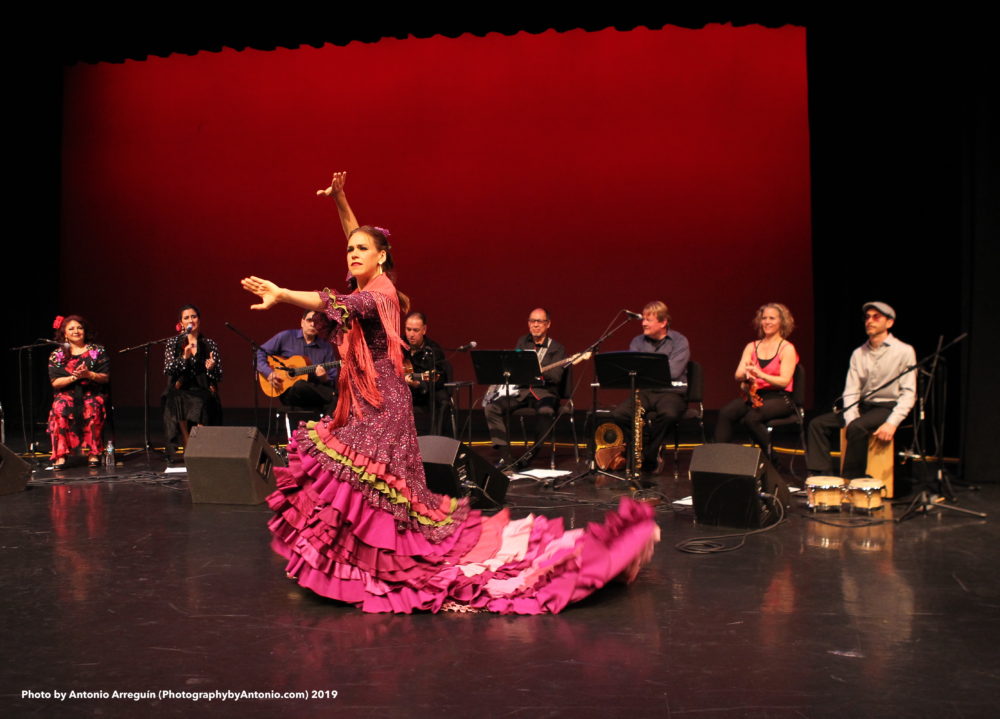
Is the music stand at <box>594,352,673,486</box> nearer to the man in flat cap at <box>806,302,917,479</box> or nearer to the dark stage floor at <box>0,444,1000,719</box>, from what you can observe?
the man in flat cap at <box>806,302,917,479</box>

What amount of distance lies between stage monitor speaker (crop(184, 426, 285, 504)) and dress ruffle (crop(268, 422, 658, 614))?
84.5 inches

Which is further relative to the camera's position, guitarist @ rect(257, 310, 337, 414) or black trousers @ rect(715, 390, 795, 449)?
guitarist @ rect(257, 310, 337, 414)

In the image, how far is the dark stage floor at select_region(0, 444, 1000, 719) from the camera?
113 inches

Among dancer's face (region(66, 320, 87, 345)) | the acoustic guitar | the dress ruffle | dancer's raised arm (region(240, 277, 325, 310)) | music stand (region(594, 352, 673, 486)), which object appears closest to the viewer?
dancer's raised arm (region(240, 277, 325, 310))

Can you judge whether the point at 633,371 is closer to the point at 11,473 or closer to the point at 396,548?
the point at 396,548

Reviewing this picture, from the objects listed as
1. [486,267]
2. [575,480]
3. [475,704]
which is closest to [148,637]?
[475,704]

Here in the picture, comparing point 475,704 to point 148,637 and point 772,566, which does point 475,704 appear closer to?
point 148,637

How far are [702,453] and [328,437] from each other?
7.92ft

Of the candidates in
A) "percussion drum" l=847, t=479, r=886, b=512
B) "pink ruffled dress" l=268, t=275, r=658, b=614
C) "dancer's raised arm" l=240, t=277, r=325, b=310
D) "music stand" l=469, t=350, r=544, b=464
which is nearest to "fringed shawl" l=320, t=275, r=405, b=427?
"pink ruffled dress" l=268, t=275, r=658, b=614

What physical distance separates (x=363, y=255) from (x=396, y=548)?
1.17 metres

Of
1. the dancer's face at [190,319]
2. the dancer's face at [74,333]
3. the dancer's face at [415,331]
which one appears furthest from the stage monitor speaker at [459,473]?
the dancer's face at [74,333]

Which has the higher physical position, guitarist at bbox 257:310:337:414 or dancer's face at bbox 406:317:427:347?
dancer's face at bbox 406:317:427:347

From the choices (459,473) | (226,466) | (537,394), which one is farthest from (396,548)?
(537,394)

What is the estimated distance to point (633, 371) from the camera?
250 inches
